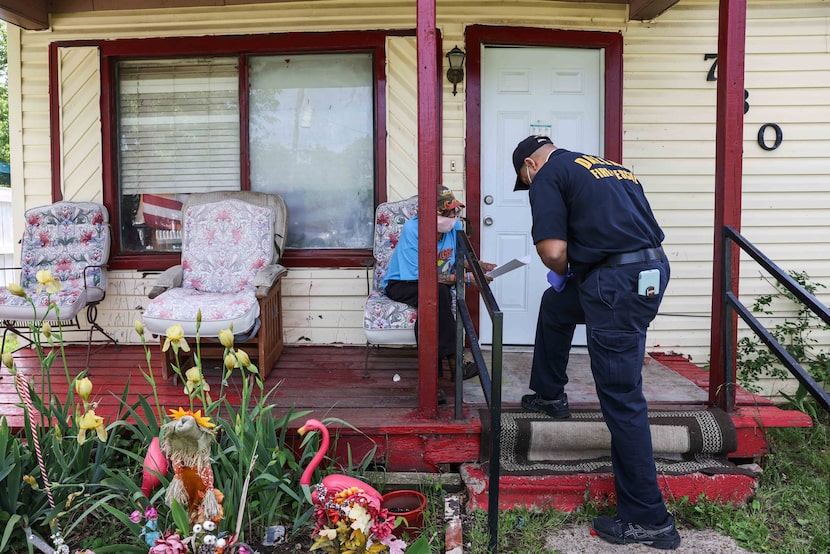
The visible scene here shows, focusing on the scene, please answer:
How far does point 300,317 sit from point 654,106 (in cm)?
309

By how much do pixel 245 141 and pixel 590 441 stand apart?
10.6ft

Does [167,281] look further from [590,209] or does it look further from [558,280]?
[590,209]

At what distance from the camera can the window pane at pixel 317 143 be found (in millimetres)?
4426

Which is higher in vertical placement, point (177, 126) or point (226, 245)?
point (177, 126)

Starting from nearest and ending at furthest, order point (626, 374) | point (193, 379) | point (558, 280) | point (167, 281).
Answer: point (193, 379)
point (626, 374)
point (558, 280)
point (167, 281)

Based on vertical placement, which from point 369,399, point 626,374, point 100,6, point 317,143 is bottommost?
point 369,399

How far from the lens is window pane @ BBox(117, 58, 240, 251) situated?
4473 millimetres

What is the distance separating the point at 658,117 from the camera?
432cm

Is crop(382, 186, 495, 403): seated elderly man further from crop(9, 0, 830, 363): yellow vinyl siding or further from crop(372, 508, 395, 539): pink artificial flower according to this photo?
crop(372, 508, 395, 539): pink artificial flower

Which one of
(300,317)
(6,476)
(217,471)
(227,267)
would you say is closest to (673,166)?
(300,317)

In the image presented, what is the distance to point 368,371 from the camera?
12.3 ft

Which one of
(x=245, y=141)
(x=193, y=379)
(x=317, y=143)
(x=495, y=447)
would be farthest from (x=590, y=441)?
(x=245, y=141)

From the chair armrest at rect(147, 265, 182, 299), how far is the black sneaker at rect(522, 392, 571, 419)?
7.56 feet

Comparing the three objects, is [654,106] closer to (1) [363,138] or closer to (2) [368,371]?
(1) [363,138]
